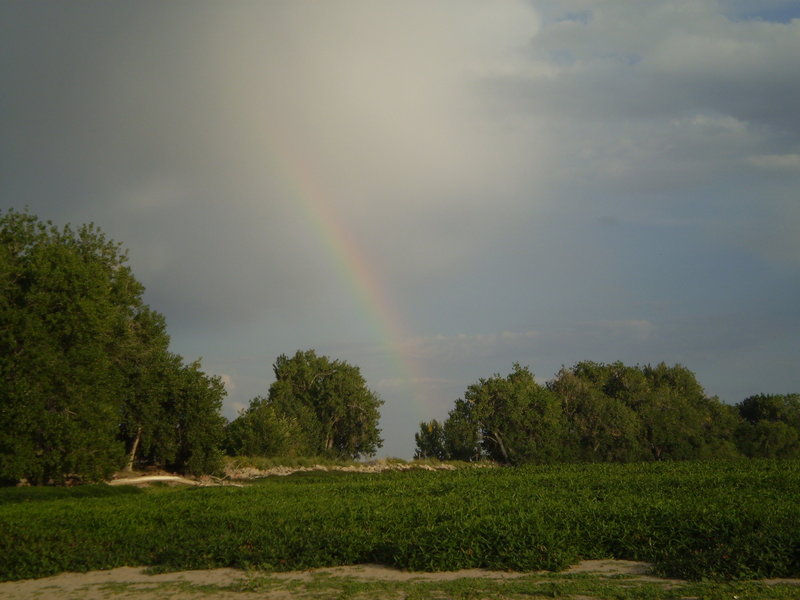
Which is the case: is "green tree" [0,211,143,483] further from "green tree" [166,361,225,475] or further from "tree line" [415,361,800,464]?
"tree line" [415,361,800,464]

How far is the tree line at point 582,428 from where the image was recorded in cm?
6544

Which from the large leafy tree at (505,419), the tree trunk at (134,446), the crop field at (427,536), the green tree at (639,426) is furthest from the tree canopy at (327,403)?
the crop field at (427,536)

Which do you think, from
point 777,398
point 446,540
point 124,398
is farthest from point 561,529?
point 777,398

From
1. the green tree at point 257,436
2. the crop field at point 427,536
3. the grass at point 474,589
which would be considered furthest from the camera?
the green tree at point 257,436

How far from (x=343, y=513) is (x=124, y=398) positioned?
27.4 metres

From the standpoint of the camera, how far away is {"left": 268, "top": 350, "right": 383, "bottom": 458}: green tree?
78.2 m

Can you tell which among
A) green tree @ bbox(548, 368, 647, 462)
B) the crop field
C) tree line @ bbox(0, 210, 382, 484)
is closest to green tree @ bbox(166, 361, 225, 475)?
tree line @ bbox(0, 210, 382, 484)

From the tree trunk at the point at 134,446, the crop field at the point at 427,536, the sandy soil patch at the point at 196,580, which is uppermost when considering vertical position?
the tree trunk at the point at 134,446

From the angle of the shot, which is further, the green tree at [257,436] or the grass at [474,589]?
the green tree at [257,436]

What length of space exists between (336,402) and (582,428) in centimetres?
2776

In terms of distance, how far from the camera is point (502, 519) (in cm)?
1309

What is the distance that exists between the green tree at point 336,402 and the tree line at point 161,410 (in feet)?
0.55

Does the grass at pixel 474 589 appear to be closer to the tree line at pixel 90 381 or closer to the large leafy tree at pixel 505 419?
the tree line at pixel 90 381

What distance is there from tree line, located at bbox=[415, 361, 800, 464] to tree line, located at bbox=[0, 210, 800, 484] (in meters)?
0.16
